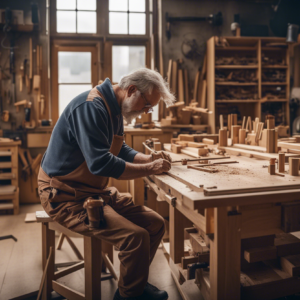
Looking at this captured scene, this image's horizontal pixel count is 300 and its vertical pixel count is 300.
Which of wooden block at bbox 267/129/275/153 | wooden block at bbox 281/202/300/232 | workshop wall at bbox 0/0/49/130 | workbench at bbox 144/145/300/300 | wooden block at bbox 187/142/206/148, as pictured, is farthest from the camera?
workshop wall at bbox 0/0/49/130

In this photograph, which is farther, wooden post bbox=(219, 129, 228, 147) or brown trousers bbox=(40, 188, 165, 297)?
wooden post bbox=(219, 129, 228, 147)

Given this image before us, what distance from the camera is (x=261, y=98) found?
547 centimetres

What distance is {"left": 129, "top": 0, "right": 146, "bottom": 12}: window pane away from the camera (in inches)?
225

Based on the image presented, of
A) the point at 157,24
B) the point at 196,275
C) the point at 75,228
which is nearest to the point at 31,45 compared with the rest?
the point at 157,24

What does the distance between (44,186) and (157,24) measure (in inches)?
171

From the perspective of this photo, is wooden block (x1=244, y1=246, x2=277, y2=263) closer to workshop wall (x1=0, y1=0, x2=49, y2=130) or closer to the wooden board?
the wooden board

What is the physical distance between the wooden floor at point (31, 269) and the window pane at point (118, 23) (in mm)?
3557

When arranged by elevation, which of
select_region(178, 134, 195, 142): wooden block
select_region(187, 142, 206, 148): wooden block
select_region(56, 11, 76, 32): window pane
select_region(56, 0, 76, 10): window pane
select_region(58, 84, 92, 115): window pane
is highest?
Answer: select_region(56, 0, 76, 10): window pane

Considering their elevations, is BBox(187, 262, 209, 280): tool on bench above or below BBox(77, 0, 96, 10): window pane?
below

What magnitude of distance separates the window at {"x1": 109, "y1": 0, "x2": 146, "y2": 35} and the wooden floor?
3620 mm

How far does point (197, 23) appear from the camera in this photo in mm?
5617

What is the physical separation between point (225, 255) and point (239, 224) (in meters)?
0.16

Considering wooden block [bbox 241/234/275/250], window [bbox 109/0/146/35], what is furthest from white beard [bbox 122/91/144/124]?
window [bbox 109/0/146/35]

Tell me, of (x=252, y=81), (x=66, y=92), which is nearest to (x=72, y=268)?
(x=66, y=92)
